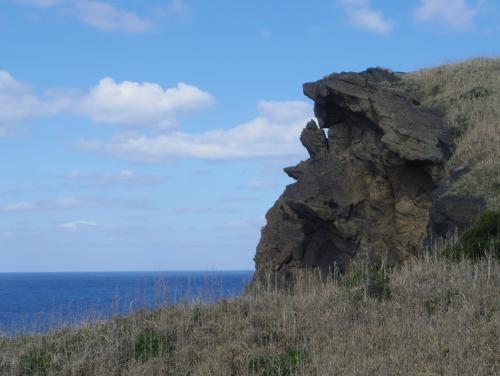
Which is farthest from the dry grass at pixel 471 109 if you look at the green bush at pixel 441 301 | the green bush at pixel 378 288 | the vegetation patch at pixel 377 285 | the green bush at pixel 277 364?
the green bush at pixel 277 364

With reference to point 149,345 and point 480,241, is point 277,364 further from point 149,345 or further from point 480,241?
point 480,241

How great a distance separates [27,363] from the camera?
977cm

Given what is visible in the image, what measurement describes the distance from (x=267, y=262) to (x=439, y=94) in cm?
960

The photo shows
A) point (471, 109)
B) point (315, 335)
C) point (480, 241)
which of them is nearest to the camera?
point (315, 335)

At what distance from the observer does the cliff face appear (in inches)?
721

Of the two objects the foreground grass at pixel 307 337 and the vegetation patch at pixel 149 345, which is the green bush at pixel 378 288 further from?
the vegetation patch at pixel 149 345

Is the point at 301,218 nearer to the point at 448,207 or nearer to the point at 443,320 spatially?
the point at 448,207

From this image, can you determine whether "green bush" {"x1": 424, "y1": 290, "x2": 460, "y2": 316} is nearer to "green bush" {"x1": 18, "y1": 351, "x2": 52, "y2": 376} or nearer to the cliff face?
"green bush" {"x1": 18, "y1": 351, "x2": 52, "y2": 376}

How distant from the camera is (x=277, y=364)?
8.90 m

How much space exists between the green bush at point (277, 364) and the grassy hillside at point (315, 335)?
15mm

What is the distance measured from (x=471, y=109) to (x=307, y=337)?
1476 centimetres

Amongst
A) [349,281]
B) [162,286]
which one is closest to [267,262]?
[349,281]

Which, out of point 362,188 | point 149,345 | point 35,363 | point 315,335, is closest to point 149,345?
point 149,345

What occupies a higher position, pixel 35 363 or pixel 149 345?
pixel 149 345
